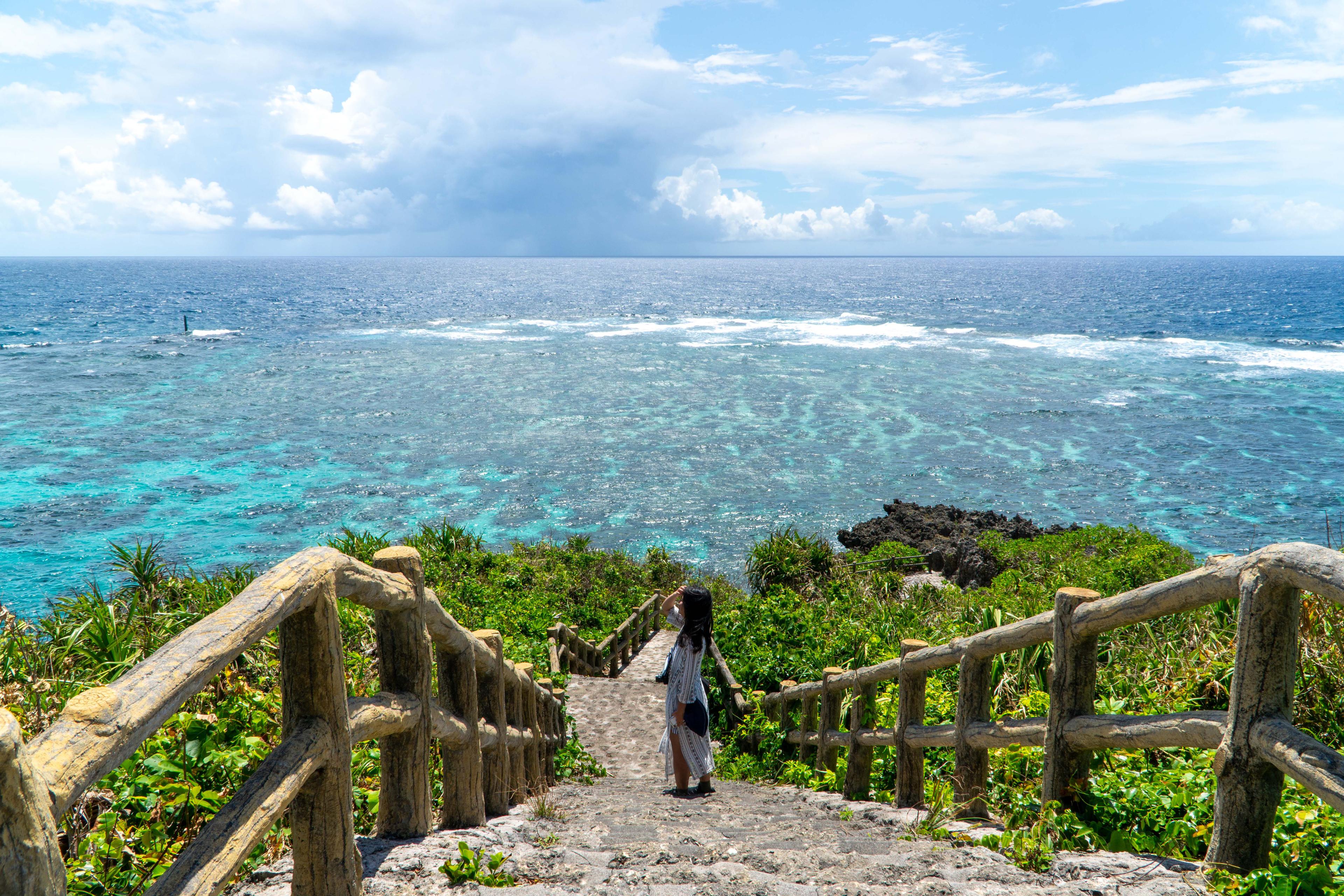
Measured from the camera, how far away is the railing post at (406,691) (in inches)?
140

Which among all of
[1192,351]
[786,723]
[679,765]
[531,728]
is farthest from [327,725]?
[1192,351]

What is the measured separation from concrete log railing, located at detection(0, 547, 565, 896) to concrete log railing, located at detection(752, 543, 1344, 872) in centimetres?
268

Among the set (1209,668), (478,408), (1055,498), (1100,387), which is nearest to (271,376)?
(478,408)

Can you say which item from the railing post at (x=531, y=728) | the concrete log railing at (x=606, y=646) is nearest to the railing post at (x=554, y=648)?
the concrete log railing at (x=606, y=646)

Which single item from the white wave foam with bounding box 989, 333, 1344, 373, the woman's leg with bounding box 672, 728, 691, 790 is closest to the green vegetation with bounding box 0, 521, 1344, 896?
the woman's leg with bounding box 672, 728, 691, 790

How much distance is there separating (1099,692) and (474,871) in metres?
5.19

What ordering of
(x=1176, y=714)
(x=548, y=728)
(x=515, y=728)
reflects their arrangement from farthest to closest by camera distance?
(x=548, y=728) → (x=515, y=728) → (x=1176, y=714)

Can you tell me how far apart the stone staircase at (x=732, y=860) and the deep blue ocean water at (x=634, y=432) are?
19434mm

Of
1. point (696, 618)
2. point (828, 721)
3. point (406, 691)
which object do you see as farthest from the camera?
point (828, 721)

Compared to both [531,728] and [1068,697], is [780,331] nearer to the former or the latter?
[531,728]

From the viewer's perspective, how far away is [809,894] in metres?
3.55

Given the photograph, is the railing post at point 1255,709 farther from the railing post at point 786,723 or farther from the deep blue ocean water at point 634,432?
the deep blue ocean water at point 634,432

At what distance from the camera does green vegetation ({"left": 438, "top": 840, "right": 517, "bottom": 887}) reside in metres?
3.36

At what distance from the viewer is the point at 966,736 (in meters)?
4.60
